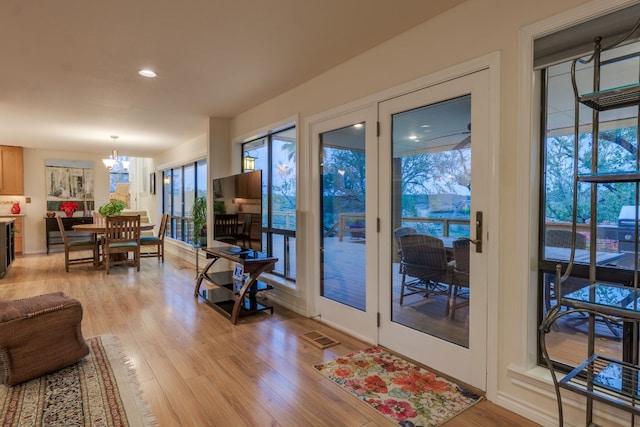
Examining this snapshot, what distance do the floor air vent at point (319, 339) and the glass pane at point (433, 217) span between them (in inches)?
24.1

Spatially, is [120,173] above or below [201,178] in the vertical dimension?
above

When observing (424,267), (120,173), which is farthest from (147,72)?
(120,173)

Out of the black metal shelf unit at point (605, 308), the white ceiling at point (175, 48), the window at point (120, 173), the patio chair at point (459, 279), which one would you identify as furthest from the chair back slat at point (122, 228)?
the black metal shelf unit at point (605, 308)

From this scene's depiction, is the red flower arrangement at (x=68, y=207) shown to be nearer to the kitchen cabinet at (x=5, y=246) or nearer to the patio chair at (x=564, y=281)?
the kitchen cabinet at (x=5, y=246)

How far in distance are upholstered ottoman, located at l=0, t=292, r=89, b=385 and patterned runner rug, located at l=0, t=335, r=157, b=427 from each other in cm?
8

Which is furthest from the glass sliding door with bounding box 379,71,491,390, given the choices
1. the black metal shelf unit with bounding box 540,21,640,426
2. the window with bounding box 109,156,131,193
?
the window with bounding box 109,156,131,193

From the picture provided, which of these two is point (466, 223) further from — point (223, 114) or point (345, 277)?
point (223, 114)

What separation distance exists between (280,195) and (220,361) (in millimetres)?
2174

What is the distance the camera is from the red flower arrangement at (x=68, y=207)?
805cm

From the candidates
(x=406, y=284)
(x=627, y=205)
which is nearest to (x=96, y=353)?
(x=406, y=284)

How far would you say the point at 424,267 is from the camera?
2.61m

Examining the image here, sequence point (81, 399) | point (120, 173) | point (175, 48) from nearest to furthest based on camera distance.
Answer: point (81, 399)
point (175, 48)
point (120, 173)

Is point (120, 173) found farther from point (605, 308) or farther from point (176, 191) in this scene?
point (605, 308)

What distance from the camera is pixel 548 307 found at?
6.40ft
